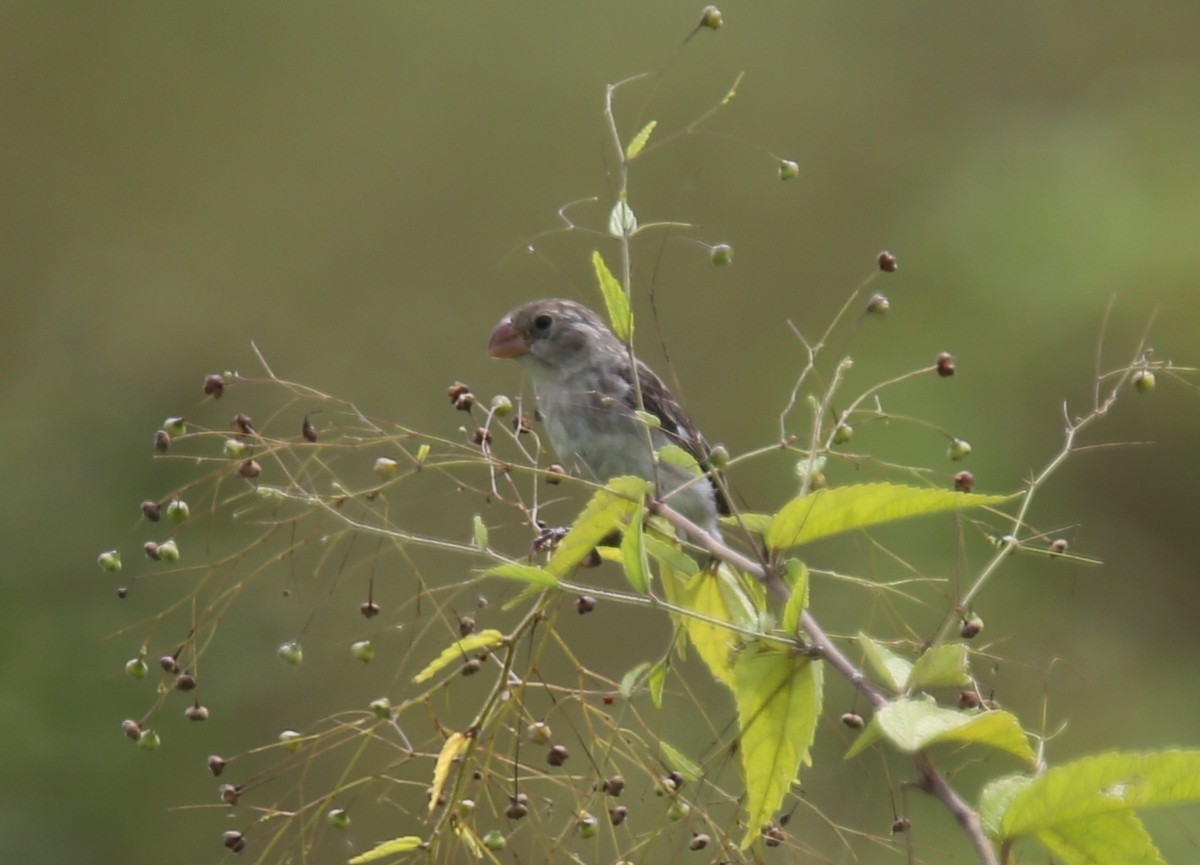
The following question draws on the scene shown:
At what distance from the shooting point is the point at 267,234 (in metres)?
9.06

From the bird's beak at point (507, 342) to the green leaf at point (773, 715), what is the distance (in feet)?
10.0

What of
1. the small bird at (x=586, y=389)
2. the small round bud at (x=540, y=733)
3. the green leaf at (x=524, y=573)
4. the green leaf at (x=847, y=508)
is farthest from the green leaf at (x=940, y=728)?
the small bird at (x=586, y=389)

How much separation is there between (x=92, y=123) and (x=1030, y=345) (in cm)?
617

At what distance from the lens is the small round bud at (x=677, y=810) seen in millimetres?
1726

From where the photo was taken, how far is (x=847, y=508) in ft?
4.98

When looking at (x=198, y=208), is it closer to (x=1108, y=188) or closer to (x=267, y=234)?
(x=267, y=234)

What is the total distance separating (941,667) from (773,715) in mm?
182

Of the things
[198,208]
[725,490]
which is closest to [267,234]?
[198,208]

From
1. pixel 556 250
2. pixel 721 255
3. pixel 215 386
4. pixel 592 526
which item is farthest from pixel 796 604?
pixel 556 250

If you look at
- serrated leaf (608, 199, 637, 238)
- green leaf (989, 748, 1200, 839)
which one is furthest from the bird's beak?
green leaf (989, 748, 1200, 839)

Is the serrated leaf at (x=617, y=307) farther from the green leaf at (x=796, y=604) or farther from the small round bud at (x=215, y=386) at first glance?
the small round bud at (x=215, y=386)

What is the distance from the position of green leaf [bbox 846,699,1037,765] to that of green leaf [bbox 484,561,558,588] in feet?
1.12

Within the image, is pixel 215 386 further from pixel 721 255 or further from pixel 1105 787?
pixel 1105 787

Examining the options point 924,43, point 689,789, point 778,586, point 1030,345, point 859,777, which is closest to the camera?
point 778,586
